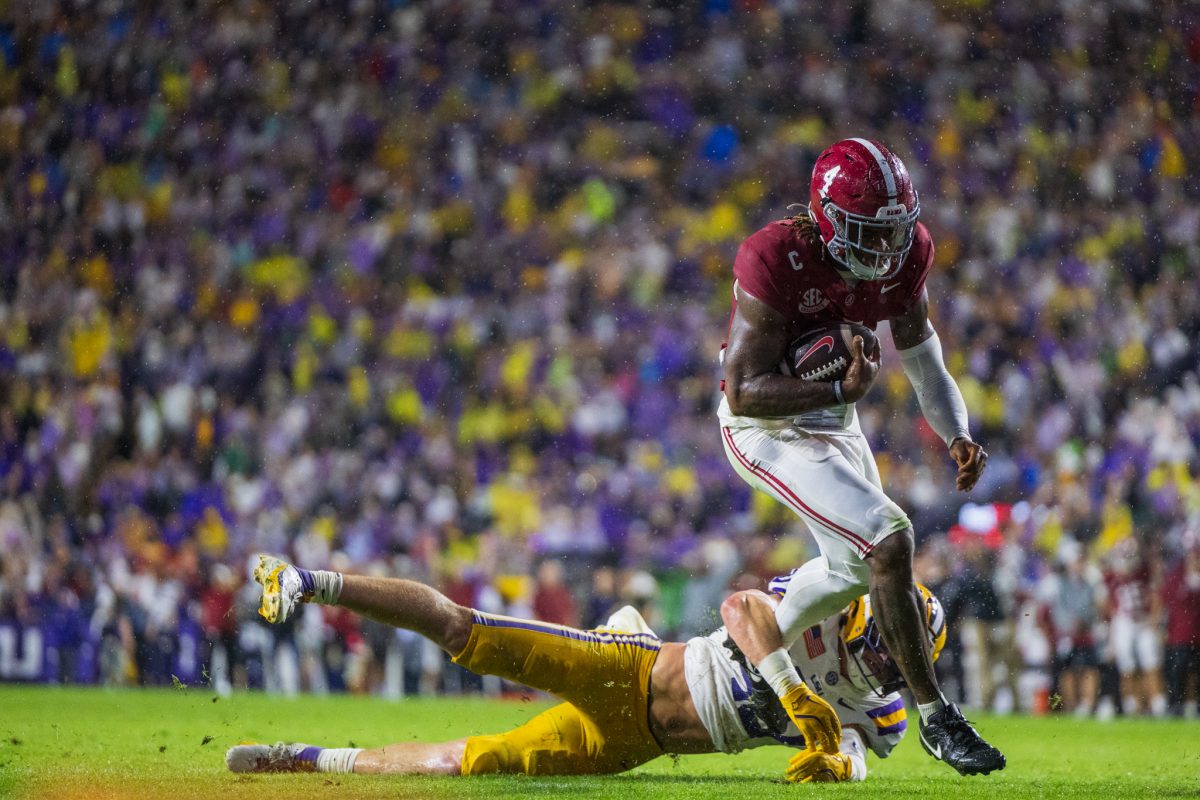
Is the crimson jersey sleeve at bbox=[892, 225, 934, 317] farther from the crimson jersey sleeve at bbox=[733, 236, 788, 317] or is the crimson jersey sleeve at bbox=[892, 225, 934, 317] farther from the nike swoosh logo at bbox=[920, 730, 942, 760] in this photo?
the nike swoosh logo at bbox=[920, 730, 942, 760]

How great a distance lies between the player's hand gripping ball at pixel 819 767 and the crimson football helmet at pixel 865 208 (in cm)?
164

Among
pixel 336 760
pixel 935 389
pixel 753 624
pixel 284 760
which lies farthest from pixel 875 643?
pixel 284 760

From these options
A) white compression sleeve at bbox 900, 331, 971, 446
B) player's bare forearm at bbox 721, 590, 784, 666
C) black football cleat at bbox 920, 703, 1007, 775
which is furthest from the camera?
white compression sleeve at bbox 900, 331, 971, 446

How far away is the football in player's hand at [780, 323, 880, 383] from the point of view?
190 inches

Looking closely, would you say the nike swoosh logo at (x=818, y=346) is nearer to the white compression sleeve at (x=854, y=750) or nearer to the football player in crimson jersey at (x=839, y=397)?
the football player in crimson jersey at (x=839, y=397)

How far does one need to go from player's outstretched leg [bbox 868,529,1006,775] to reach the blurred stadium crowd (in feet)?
19.9

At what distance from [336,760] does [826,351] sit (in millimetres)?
2224

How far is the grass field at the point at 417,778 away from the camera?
4629 millimetres

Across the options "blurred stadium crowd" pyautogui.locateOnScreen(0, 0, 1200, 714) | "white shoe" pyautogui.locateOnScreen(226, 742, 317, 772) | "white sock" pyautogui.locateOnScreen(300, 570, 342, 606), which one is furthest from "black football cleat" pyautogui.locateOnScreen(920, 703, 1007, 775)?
"blurred stadium crowd" pyautogui.locateOnScreen(0, 0, 1200, 714)

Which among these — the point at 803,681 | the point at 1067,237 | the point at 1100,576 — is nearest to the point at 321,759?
the point at 803,681

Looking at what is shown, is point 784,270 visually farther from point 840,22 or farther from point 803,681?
point 840,22

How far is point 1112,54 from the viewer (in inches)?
638

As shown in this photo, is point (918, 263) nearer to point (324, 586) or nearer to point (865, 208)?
point (865, 208)

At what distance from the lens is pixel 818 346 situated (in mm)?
4898
